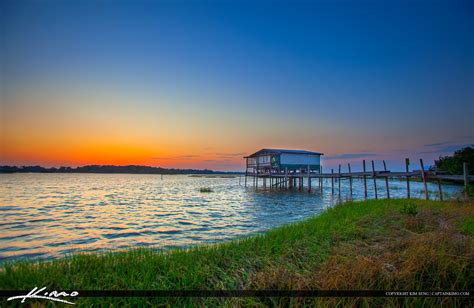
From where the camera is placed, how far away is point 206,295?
3.73 meters

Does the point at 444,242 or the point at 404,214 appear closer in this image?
the point at 444,242

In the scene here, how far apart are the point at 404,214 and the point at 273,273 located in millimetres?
8448

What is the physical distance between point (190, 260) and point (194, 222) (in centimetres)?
835

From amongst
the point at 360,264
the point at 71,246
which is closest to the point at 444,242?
the point at 360,264

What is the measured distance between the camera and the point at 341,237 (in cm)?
700

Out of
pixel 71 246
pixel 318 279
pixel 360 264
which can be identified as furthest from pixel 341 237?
pixel 71 246

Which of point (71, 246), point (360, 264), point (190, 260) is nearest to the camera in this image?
point (360, 264)

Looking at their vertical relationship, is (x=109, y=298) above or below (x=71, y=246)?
above

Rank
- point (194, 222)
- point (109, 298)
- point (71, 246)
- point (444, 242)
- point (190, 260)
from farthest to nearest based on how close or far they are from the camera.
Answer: point (194, 222), point (71, 246), point (190, 260), point (444, 242), point (109, 298)

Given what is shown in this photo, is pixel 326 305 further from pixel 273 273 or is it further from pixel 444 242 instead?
pixel 444 242

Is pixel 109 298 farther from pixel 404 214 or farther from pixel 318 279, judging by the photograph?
pixel 404 214

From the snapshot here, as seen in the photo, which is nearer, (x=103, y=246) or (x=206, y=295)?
(x=206, y=295)

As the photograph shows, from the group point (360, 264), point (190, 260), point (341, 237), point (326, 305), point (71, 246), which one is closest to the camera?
point (326, 305)

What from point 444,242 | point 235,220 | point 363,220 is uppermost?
point 444,242
